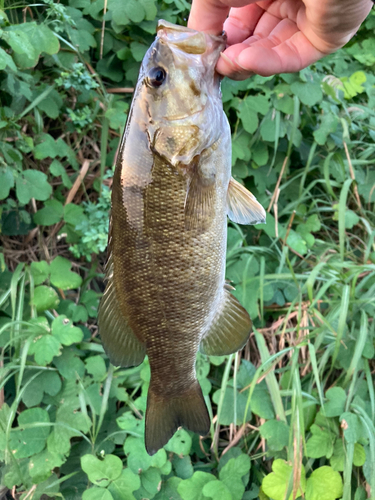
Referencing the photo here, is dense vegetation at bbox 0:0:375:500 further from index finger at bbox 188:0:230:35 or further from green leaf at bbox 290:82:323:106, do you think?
index finger at bbox 188:0:230:35

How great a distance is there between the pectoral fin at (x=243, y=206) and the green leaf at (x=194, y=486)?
1.26m

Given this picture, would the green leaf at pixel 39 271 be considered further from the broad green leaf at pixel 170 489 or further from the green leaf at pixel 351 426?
the green leaf at pixel 351 426

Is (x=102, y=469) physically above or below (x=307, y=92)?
below

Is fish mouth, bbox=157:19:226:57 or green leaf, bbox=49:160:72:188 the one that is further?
green leaf, bbox=49:160:72:188

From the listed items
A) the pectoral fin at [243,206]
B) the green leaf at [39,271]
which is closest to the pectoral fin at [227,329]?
the pectoral fin at [243,206]

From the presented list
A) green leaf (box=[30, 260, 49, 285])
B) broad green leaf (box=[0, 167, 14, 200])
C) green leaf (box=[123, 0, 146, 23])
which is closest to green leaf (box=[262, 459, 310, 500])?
green leaf (box=[30, 260, 49, 285])

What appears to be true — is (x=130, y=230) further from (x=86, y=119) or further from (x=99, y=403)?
(x=86, y=119)

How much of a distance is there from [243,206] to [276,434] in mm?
1135

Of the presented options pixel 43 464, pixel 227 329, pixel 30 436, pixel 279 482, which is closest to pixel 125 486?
pixel 43 464

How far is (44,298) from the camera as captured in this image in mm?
1860

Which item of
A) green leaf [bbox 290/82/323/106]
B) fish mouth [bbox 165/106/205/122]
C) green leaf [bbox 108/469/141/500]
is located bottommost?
green leaf [bbox 108/469/141/500]

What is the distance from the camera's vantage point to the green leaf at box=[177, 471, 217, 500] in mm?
1591

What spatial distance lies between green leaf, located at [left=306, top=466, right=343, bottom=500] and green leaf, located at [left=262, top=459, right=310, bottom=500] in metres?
0.04

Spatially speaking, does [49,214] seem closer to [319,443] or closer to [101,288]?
[101,288]
